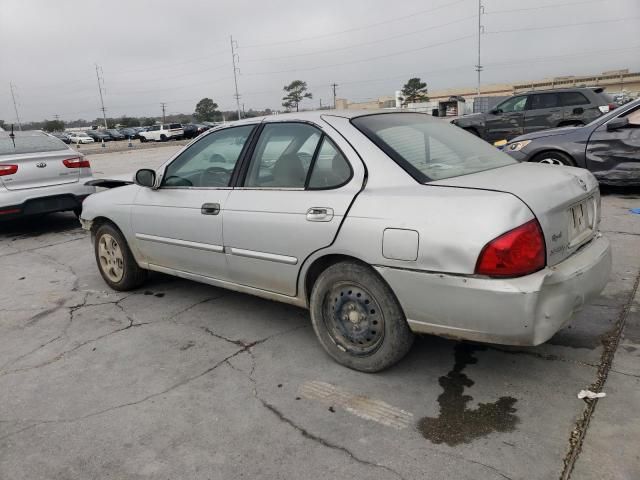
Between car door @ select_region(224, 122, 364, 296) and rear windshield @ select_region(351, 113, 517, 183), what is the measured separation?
249mm

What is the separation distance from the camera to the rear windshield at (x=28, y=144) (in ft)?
24.3

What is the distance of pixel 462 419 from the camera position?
2615 millimetres

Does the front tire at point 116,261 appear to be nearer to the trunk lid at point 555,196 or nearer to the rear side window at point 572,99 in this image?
the trunk lid at point 555,196

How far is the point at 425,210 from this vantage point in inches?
104

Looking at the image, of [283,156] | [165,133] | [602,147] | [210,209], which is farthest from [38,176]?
[165,133]

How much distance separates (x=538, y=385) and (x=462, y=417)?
22.2 inches

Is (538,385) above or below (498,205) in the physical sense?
below

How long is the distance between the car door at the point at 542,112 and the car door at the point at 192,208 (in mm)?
11553

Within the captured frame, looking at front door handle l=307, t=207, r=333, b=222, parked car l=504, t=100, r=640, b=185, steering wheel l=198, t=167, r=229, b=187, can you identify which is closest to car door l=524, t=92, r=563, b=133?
parked car l=504, t=100, r=640, b=185

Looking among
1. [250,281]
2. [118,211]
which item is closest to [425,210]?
[250,281]

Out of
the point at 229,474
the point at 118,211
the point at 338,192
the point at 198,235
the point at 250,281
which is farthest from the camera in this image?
the point at 118,211

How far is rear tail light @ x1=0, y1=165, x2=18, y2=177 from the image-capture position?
6.95 metres

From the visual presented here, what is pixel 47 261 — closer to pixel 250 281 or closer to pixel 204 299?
pixel 204 299

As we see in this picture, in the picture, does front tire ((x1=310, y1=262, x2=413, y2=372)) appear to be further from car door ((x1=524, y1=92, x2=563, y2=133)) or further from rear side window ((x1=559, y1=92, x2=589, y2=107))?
rear side window ((x1=559, y1=92, x2=589, y2=107))
